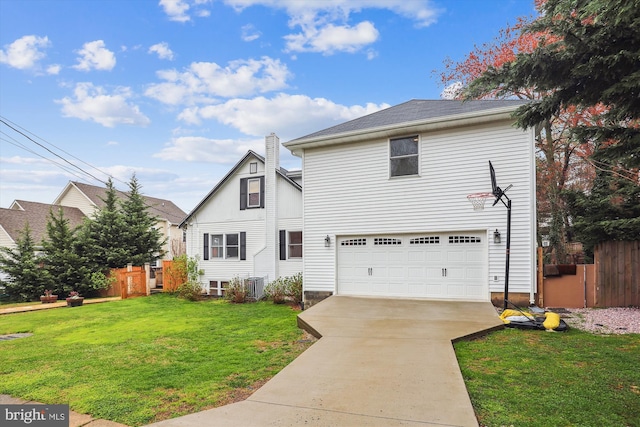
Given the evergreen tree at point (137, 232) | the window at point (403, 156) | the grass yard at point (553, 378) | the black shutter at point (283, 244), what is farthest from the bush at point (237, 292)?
the grass yard at point (553, 378)

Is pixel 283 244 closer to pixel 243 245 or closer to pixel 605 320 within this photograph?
pixel 243 245

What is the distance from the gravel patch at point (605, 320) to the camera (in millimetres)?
6703

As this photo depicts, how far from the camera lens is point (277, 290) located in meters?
12.2

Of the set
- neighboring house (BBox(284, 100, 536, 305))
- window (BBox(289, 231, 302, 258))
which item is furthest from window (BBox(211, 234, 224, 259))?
neighboring house (BBox(284, 100, 536, 305))

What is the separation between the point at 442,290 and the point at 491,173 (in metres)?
3.41

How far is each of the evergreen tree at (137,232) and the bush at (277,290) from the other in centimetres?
845

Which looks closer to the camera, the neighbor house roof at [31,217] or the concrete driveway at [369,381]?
the concrete driveway at [369,381]

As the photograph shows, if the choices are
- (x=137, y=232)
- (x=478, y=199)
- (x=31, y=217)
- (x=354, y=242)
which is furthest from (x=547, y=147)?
(x=31, y=217)

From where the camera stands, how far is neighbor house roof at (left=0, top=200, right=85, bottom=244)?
19234 millimetres

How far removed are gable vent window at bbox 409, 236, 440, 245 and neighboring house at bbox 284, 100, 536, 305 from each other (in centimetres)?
3

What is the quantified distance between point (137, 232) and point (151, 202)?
445 inches

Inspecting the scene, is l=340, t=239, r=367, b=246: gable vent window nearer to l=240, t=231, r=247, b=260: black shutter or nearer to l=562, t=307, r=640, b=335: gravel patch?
l=240, t=231, r=247, b=260: black shutter

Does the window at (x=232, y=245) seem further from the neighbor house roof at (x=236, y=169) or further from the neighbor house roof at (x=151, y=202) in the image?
the neighbor house roof at (x=151, y=202)

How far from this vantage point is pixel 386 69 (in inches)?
561
